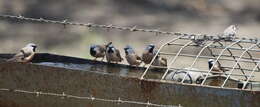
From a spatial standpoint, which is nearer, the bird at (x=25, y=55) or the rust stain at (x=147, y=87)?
Answer: the rust stain at (x=147, y=87)

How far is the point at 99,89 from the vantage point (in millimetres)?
7977

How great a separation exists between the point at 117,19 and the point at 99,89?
732 cm

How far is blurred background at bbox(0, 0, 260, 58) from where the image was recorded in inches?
559

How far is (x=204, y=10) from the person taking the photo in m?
15.5

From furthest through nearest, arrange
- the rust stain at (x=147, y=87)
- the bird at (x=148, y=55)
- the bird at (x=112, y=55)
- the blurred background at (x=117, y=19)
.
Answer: the blurred background at (x=117, y=19), the bird at (x=112, y=55), the bird at (x=148, y=55), the rust stain at (x=147, y=87)

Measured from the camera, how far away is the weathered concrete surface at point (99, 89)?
25.5 ft

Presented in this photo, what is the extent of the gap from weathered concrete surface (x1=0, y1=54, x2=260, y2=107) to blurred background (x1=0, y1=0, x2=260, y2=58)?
5479mm

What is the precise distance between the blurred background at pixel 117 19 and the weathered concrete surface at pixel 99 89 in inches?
216

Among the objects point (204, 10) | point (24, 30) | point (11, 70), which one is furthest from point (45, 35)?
point (11, 70)

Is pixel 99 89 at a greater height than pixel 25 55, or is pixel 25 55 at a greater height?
pixel 25 55

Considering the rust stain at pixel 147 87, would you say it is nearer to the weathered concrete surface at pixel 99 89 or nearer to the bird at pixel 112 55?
the weathered concrete surface at pixel 99 89

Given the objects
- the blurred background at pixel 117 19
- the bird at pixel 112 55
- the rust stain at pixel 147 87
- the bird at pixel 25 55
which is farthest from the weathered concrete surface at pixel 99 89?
the blurred background at pixel 117 19

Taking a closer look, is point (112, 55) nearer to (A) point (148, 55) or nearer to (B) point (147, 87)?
(A) point (148, 55)

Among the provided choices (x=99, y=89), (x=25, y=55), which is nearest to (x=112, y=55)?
(x=25, y=55)
